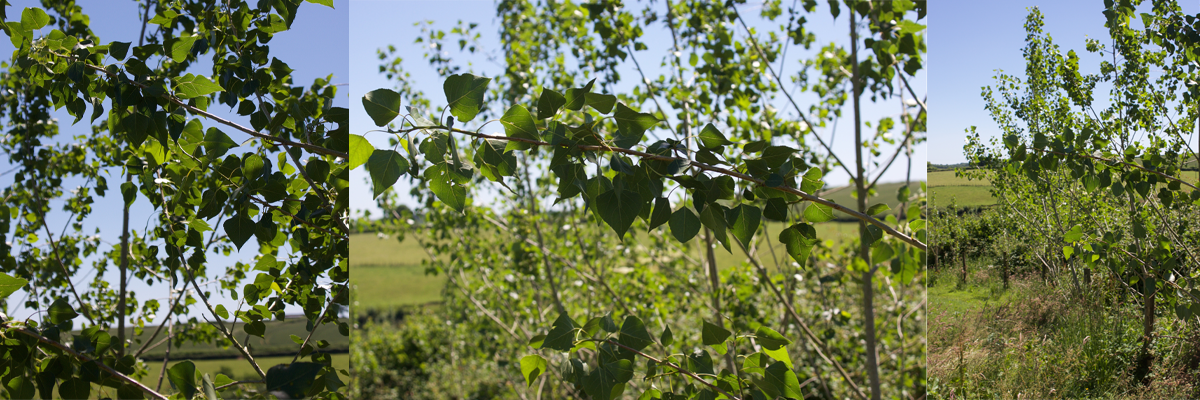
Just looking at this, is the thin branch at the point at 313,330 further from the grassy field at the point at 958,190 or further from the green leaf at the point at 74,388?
the grassy field at the point at 958,190

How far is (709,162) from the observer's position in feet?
1.84

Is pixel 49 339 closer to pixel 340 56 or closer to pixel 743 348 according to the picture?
pixel 340 56

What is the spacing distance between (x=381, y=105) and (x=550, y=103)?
0.43ft

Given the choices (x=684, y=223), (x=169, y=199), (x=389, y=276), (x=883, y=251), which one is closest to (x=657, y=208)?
(x=684, y=223)

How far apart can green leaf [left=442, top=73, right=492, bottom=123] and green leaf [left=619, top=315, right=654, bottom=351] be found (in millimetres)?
263

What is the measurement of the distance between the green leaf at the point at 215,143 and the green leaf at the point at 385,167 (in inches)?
10.1

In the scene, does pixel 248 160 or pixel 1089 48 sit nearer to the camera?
pixel 248 160

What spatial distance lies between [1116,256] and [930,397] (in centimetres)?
35

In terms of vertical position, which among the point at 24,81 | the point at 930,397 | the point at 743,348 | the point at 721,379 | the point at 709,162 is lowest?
the point at 743,348

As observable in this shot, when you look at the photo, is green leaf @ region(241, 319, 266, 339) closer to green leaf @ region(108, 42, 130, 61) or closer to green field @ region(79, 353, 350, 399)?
green field @ region(79, 353, 350, 399)

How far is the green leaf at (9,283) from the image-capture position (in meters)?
0.74

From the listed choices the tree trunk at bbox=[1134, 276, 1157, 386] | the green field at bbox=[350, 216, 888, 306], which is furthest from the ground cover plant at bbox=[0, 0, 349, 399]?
the green field at bbox=[350, 216, 888, 306]

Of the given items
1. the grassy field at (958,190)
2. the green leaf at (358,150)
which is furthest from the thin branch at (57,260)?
the grassy field at (958,190)

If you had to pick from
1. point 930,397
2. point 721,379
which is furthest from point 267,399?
point 930,397
